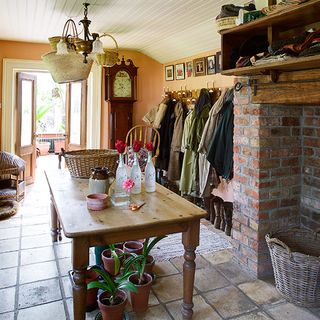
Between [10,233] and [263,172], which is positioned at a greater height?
[263,172]

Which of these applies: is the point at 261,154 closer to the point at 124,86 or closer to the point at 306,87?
the point at 306,87

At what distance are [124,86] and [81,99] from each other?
751mm

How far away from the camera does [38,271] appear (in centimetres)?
251

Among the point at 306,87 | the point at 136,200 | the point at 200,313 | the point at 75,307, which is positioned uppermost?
the point at 306,87

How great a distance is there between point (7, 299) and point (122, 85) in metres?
3.47

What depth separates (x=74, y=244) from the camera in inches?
59.6

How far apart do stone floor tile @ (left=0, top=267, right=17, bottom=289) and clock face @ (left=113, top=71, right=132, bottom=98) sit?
9.92 ft

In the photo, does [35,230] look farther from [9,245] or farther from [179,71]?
[179,71]

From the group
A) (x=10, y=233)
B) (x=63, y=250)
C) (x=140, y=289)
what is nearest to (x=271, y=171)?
(x=140, y=289)

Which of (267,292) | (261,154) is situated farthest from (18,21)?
(267,292)

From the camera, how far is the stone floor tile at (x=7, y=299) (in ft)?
6.64

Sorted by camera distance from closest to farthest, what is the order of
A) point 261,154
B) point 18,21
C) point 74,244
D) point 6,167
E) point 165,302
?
point 74,244
point 165,302
point 261,154
point 18,21
point 6,167

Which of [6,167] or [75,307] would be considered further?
[6,167]

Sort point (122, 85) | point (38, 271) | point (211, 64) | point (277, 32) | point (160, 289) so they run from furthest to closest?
point (122, 85) < point (211, 64) < point (38, 271) < point (160, 289) < point (277, 32)
